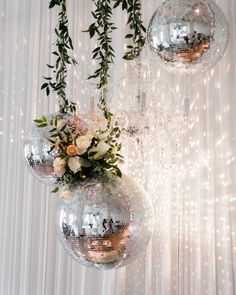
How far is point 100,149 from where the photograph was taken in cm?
163

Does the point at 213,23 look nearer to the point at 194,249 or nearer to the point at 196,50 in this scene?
the point at 196,50

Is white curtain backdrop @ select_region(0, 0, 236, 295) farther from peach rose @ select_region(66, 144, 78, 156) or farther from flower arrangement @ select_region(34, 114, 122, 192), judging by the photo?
peach rose @ select_region(66, 144, 78, 156)

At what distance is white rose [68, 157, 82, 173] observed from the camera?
1.58m

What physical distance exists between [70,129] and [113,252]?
0.49 metres

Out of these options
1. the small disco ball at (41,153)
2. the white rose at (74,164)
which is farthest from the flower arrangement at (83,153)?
the small disco ball at (41,153)

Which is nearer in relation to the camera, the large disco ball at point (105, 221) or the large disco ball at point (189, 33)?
the large disco ball at point (105, 221)

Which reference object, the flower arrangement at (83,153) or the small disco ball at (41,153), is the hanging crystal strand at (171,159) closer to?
the small disco ball at (41,153)

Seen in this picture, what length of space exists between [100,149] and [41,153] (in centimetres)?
42

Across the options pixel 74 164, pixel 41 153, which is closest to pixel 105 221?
pixel 74 164

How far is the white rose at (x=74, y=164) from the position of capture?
1.58 m

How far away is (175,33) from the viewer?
1676mm

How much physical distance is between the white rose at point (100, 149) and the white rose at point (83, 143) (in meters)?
0.02

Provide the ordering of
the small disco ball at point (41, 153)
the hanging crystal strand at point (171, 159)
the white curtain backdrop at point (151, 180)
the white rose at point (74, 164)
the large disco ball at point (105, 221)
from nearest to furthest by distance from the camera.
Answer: the large disco ball at point (105, 221)
the white rose at point (74, 164)
the small disco ball at point (41, 153)
the white curtain backdrop at point (151, 180)
the hanging crystal strand at point (171, 159)

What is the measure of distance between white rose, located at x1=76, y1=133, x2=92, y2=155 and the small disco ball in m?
0.25
